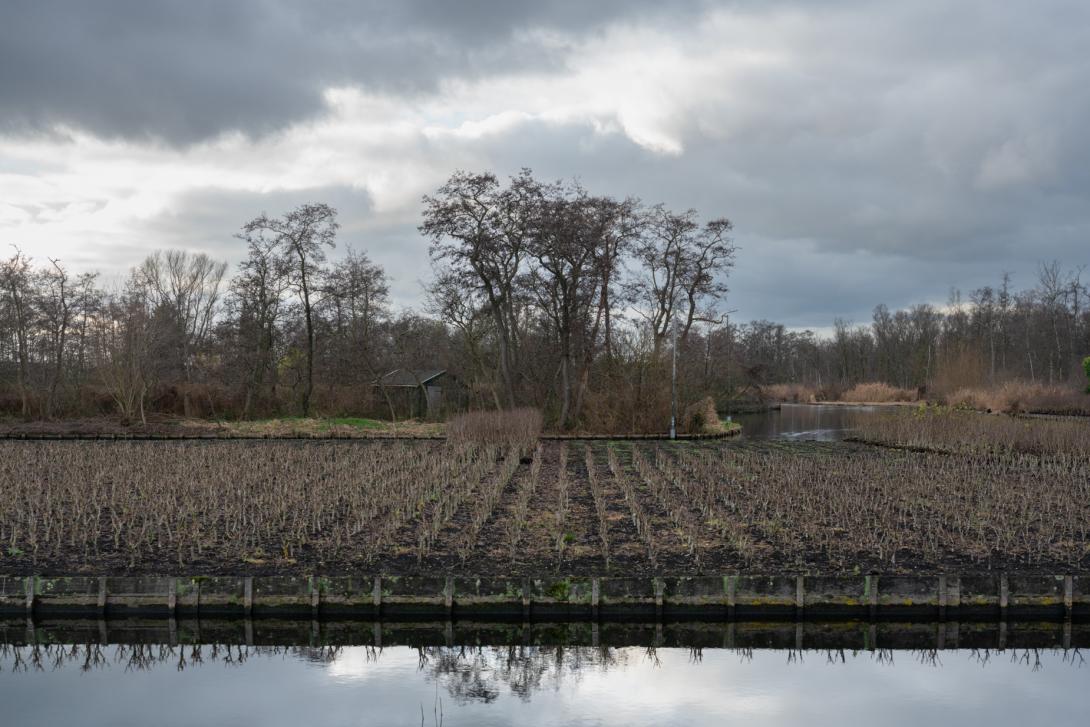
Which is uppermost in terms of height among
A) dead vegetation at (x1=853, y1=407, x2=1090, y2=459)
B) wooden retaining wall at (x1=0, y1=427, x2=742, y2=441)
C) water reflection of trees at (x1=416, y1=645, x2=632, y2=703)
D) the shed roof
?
the shed roof

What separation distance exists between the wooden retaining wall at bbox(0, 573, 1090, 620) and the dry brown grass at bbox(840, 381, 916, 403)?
60.9 metres

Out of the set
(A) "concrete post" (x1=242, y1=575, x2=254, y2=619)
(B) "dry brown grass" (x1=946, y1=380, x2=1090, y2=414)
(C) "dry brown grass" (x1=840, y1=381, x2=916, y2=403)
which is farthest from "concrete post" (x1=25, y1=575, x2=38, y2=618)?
(C) "dry brown grass" (x1=840, y1=381, x2=916, y2=403)

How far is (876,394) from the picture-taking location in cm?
7031

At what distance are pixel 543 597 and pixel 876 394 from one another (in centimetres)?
6766

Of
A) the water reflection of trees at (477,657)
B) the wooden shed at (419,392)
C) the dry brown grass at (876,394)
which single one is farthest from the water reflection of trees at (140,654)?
the dry brown grass at (876,394)

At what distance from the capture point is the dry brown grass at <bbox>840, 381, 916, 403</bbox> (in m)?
66.9

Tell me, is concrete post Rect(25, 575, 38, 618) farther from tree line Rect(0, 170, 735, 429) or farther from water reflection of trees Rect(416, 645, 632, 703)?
tree line Rect(0, 170, 735, 429)

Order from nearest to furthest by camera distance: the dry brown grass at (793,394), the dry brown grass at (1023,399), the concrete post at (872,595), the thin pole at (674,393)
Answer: the concrete post at (872,595)
the thin pole at (674,393)
the dry brown grass at (1023,399)
the dry brown grass at (793,394)

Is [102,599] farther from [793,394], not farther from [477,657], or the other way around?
[793,394]

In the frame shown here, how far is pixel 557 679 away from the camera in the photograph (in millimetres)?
6918

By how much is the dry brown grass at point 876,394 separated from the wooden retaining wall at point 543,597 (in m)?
60.9

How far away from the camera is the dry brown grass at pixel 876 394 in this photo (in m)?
66.9

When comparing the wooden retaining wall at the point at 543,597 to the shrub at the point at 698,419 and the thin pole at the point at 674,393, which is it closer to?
the thin pole at the point at 674,393

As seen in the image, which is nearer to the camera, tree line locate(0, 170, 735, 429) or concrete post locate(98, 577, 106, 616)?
concrete post locate(98, 577, 106, 616)
